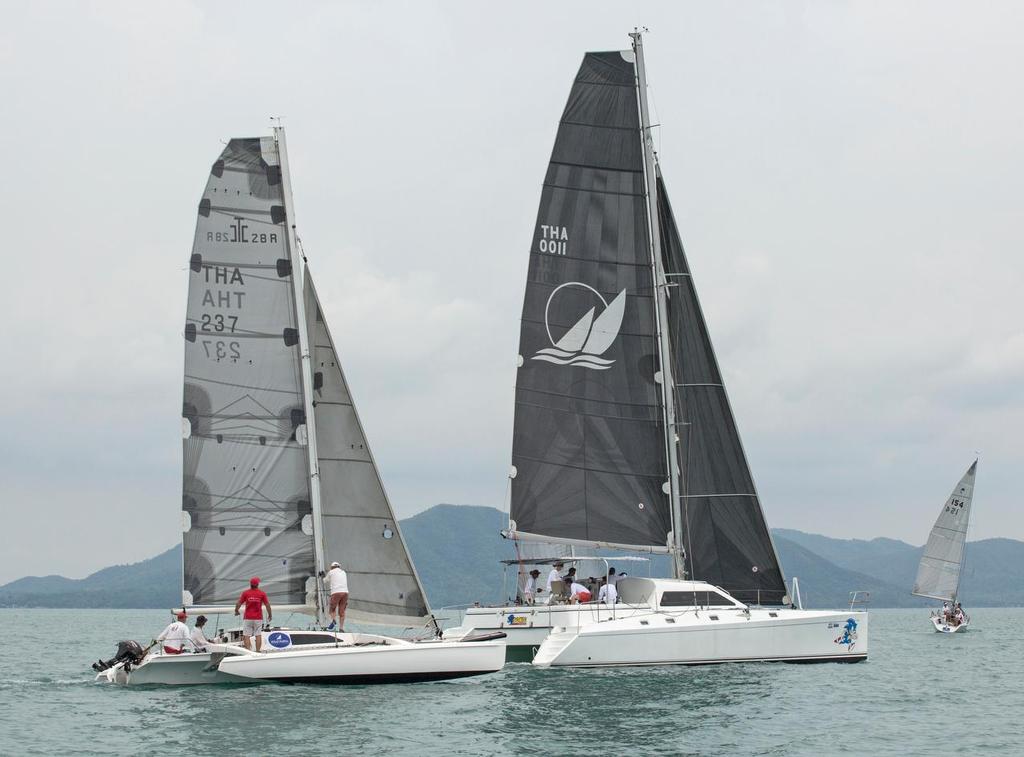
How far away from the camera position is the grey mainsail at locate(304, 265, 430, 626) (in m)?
28.3

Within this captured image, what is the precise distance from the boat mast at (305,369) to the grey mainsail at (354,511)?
0.55m

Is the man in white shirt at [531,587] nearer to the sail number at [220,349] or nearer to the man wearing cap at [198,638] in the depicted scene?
the man wearing cap at [198,638]

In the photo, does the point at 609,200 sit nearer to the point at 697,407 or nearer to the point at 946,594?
the point at 697,407

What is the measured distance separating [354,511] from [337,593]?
7.13 feet

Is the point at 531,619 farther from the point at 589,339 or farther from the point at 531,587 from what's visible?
the point at 589,339

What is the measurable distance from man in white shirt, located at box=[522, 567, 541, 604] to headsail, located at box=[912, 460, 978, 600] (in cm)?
4467

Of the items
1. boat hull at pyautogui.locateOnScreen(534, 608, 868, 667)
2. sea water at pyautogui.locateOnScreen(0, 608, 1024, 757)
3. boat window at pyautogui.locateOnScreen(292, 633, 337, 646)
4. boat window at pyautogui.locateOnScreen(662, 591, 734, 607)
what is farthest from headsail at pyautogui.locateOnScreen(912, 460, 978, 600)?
boat window at pyautogui.locateOnScreen(292, 633, 337, 646)

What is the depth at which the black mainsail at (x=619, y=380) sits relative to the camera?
111 ft

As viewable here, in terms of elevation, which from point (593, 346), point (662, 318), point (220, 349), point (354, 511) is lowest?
point (354, 511)

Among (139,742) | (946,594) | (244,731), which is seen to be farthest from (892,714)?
(946,594)

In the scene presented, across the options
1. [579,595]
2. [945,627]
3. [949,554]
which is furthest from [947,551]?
[579,595]

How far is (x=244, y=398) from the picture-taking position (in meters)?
28.0

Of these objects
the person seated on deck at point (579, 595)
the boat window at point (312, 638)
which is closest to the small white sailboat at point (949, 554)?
the person seated on deck at point (579, 595)

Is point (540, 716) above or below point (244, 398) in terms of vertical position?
below
